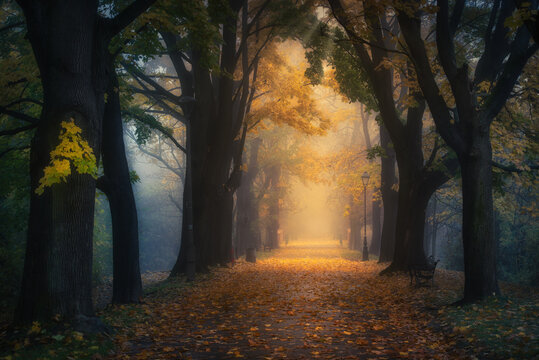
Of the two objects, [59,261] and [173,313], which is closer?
[59,261]

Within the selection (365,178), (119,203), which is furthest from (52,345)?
(365,178)

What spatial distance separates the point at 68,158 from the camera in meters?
7.82

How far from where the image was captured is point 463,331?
7.59 metres

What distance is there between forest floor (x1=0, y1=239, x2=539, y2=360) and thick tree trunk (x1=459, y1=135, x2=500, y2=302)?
0.46 m

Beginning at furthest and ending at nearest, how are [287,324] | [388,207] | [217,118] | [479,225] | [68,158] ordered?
[388,207], [217,118], [479,225], [287,324], [68,158]

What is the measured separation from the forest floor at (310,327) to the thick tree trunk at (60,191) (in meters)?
0.69

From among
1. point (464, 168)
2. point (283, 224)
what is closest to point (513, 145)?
point (464, 168)

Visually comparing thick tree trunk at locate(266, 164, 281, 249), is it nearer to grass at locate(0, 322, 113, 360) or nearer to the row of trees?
the row of trees

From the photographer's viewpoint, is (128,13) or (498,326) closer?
(498,326)

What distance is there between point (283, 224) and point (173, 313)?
6022 cm

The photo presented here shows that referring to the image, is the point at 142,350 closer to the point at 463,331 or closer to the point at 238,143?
the point at 463,331

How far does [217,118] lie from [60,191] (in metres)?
11.8

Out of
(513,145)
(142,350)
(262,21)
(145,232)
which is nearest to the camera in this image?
(142,350)

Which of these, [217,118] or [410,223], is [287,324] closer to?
[410,223]
